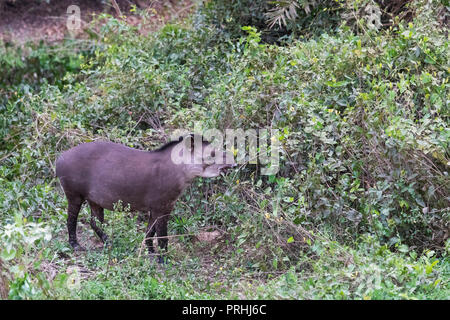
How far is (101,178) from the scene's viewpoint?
6.76m

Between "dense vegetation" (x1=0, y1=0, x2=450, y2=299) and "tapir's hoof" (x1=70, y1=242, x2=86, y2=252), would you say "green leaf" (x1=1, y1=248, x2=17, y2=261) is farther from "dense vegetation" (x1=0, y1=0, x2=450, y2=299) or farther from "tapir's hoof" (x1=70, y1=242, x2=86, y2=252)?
"tapir's hoof" (x1=70, y1=242, x2=86, y2=252)

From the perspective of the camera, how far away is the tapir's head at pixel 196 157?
6613 millimetres

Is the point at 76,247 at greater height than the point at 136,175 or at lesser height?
lesser

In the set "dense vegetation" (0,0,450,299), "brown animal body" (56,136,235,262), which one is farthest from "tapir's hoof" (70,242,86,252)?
"brown animal body" (56,136,235,262)

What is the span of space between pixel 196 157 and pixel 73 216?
1.50 m

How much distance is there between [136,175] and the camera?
6.70m

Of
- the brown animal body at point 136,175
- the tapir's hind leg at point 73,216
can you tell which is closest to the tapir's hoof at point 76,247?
the tapir's hind leg at point 73,216

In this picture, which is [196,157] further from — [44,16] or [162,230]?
[44,16]

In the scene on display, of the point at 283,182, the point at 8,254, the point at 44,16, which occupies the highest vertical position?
the point at 44,16

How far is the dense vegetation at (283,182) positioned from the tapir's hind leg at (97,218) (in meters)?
0.10

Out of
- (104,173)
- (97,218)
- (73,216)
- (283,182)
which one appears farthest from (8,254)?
(283,182)

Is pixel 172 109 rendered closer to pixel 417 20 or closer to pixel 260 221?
pixel 260 221

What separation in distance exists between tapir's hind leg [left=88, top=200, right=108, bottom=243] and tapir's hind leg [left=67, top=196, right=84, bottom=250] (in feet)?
0.55
